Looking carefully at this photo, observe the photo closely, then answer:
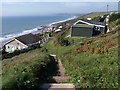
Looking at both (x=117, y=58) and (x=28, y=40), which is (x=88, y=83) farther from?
(x=28, y=40)

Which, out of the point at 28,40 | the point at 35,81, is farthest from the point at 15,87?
the point at 28,40

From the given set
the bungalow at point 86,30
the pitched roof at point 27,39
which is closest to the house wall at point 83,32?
the bungalow at point 86,30

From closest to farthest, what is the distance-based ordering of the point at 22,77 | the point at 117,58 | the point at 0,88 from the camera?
the point at 0,88
the point at 22,77
the point at 117,58

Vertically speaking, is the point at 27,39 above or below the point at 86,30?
below

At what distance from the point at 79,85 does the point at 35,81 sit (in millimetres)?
1756

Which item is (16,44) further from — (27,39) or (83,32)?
(83,32)

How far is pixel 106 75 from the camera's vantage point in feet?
43.3

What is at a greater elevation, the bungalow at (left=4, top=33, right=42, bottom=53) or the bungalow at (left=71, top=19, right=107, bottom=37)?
the bungalow at (left=71, top=19, right=107, bottom=37)

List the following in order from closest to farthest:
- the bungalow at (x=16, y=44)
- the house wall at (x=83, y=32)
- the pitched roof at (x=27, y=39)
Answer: the house wall at (x=83, y=32) → the bungalow at (x=16, y=44) → the pitched roof at (x=27, y=39)

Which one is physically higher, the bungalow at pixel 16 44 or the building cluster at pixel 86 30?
the building cluster at pixel 86 30

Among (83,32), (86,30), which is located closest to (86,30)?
(86,30)

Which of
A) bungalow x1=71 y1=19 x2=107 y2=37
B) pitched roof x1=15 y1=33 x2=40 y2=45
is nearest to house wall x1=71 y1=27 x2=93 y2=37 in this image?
bungalow x1=71 y1=19 x2=107 y2=37

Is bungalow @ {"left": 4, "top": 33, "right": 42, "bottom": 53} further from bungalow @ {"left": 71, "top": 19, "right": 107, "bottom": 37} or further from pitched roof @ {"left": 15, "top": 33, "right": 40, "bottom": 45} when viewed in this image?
bungalow @ {"left": 71, "top": 19, "right": 107, "bottom": 37}

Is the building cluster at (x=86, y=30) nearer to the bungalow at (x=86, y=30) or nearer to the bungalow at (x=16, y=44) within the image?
the bungalow at (x=86, y=30)
